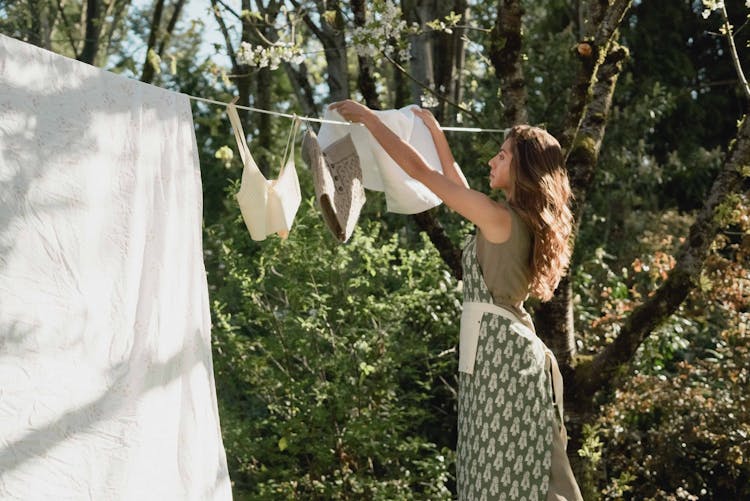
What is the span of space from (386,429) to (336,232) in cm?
182

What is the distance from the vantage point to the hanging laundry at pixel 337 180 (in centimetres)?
295

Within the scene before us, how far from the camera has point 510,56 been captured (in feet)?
12.7

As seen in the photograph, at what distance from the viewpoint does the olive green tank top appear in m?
2.76

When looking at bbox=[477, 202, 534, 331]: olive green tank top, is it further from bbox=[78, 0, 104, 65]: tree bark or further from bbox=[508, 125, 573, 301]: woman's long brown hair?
bbox=[78, 0, 104, 65]: tree bark

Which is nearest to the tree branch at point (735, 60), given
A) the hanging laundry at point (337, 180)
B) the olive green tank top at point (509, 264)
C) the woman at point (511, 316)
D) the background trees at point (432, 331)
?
the background trees at point (432, 331)

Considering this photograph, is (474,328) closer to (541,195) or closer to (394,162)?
(541,195)

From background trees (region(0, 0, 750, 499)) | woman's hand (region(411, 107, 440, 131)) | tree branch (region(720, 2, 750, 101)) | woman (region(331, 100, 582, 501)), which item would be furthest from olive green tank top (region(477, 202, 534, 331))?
tree branch (region(720, 2, 750, 101))

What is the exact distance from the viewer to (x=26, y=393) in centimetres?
219

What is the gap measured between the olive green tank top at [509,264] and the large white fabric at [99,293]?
2.50 feet

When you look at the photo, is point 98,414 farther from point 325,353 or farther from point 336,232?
point 325,353

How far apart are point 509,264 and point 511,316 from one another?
0.15 m

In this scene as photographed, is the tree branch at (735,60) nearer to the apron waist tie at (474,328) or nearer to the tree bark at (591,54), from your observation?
the tree bark at (591,54)

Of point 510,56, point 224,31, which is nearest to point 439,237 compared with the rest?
point 510,56

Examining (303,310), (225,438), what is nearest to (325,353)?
(303,310)
